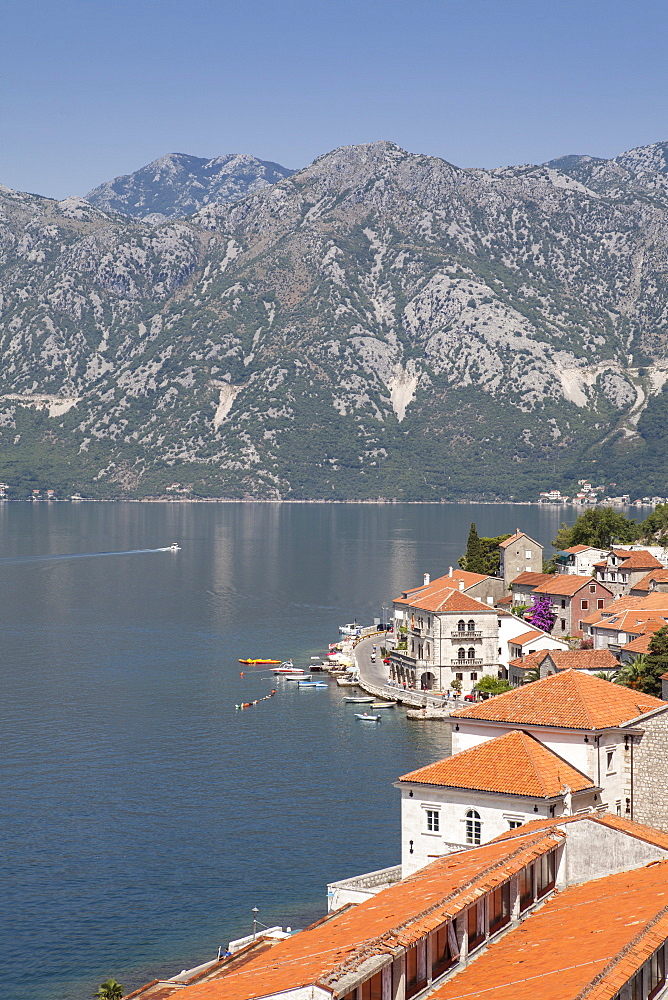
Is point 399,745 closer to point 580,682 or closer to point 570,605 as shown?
point 570,605

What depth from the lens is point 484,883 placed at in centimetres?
2514

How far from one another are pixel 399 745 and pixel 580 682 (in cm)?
4175

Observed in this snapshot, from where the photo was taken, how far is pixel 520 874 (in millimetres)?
27609

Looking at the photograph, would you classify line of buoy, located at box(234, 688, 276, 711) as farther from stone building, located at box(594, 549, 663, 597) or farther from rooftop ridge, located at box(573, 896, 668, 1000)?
rooftop ridge, located at box(573, 896, 668, 1000)

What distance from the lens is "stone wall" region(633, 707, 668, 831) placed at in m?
43.3

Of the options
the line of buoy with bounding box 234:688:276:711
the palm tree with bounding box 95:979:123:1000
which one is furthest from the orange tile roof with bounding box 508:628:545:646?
the palm tree with bounding box 95:979:123:1000

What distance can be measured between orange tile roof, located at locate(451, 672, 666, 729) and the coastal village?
2.8 inches

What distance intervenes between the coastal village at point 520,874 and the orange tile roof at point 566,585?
695 inches

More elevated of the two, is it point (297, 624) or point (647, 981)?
point (647, 981)

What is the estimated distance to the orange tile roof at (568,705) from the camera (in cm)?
4500

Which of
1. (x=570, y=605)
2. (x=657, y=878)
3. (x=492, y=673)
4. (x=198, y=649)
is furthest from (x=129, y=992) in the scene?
(x=198, y=649)

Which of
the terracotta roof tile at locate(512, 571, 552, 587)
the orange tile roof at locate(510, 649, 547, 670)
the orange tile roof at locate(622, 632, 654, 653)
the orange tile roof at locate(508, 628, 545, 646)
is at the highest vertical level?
the terracotta roof tile at locate(512, 571, 552, 587)

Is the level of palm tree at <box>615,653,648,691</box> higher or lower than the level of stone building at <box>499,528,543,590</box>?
lower

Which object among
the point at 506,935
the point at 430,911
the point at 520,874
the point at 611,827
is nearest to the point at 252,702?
the point at 611,827
